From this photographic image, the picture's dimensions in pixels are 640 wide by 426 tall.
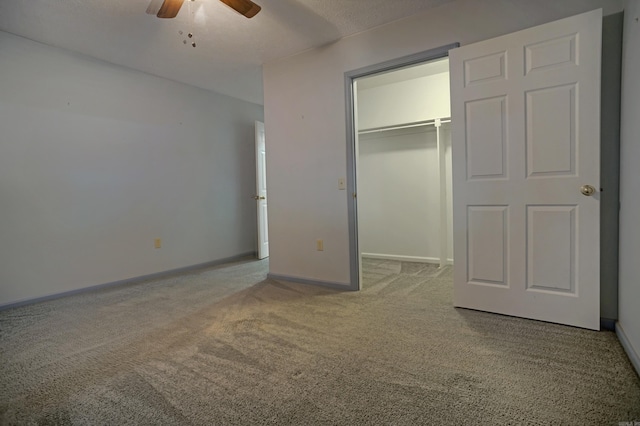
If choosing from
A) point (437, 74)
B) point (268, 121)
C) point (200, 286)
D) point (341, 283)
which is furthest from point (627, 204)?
point (200, 286)

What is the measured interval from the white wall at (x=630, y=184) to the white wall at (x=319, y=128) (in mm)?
842

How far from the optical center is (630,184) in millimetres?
1732

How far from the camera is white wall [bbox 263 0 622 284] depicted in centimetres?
255

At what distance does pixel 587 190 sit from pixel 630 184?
22 cm

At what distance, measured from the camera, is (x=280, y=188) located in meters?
3.48

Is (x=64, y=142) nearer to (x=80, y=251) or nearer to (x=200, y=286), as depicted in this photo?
(x=80, y=251)

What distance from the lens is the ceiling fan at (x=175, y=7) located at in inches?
79.8

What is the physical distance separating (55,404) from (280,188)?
8.05 ft

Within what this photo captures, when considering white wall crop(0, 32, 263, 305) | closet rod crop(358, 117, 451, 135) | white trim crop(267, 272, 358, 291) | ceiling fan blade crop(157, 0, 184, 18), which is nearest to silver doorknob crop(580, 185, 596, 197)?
white trim crop(267, 272, 358, 291)

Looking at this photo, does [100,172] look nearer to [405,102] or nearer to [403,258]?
[405,102]

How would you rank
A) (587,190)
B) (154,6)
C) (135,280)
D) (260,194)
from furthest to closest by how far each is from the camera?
1. (260,194)
2. (135,280)
3. (154,6)
4. (587,190)

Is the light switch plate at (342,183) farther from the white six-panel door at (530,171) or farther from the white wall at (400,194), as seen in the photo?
the white six-panel door at (530,171)

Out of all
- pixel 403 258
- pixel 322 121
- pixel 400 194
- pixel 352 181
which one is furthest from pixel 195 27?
pixel 403 258

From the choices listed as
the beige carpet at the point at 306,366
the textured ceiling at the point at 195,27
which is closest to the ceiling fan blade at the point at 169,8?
the textured ceiling at the point at 195,27
